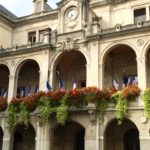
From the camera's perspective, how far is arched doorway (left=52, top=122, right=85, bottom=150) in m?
25.0

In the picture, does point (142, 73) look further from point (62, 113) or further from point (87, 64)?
point (62, 113)

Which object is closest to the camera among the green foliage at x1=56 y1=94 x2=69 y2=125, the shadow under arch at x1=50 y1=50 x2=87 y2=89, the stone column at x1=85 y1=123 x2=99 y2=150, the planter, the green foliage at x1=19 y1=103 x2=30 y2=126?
the stone column at x1=85 y1=123 x2=99 y2=150

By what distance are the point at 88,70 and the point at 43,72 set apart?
3871 mm

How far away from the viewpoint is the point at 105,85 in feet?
82.2

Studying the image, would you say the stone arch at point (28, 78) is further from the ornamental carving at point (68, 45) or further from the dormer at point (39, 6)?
the dormer at point (39, 6)

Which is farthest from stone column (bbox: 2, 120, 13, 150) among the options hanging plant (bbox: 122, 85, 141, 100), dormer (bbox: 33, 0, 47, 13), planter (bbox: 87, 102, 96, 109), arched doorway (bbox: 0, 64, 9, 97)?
dormer (bbox: 33, 0, 47, 13)

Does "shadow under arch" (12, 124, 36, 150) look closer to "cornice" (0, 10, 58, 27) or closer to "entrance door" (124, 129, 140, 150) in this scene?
"entrance door" (124, 129, 140, 150)

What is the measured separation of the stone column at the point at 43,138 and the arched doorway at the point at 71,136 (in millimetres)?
1801

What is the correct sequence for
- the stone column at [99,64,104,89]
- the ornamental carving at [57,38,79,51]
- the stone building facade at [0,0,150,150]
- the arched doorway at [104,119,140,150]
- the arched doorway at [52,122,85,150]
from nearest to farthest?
the stone building facade at [0,0,150,150]
the stone column at [99,64,104,89]
the arched doorway at [104,119,140,150]
the ornamental carving at [57,38,79,51]
the arched doorway at [52,122,85,150]

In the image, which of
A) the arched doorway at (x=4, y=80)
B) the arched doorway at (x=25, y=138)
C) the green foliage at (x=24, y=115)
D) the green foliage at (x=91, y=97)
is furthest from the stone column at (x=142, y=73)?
the arched doorway at (x=4, y=80)

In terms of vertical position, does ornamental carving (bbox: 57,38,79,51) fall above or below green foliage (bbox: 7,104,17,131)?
above

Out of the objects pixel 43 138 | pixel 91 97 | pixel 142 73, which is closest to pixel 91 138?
pixel 91 97

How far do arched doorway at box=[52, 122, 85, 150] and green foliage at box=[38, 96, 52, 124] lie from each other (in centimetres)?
A: 238

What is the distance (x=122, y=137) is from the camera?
23.6 metres
